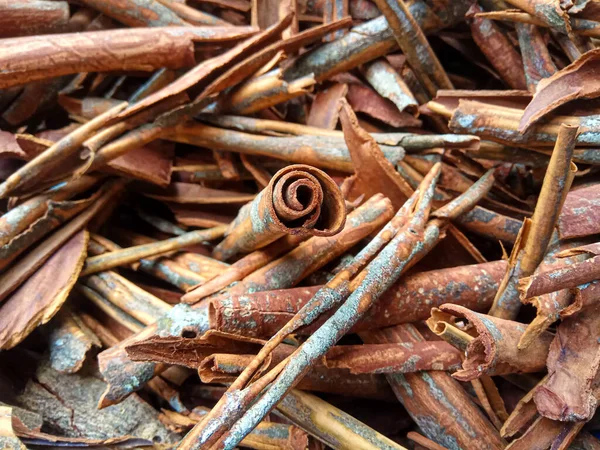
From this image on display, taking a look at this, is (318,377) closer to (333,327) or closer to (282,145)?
(333,327)

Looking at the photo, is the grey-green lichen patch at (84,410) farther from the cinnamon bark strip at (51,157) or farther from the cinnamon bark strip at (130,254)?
the cinnamon bark strip at (51,157)

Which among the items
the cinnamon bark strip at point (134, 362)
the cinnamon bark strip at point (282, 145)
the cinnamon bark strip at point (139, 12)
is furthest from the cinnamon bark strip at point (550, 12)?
the cinnamon bark strip at point (134, 362)

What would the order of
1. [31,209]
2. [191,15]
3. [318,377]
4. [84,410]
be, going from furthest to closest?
[191,15], [31,209], [84,410], [318,377]

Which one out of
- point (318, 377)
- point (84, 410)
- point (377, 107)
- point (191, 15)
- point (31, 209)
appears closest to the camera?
point (318, 377)

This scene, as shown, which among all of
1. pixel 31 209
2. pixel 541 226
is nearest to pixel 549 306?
pixel 541 226

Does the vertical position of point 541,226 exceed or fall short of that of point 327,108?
it falls short

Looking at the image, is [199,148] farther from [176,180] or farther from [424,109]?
[424,109]

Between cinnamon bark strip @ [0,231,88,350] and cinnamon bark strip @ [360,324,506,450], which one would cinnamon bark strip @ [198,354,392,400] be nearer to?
cinnamon bark strip @ [360,324,506,450]
